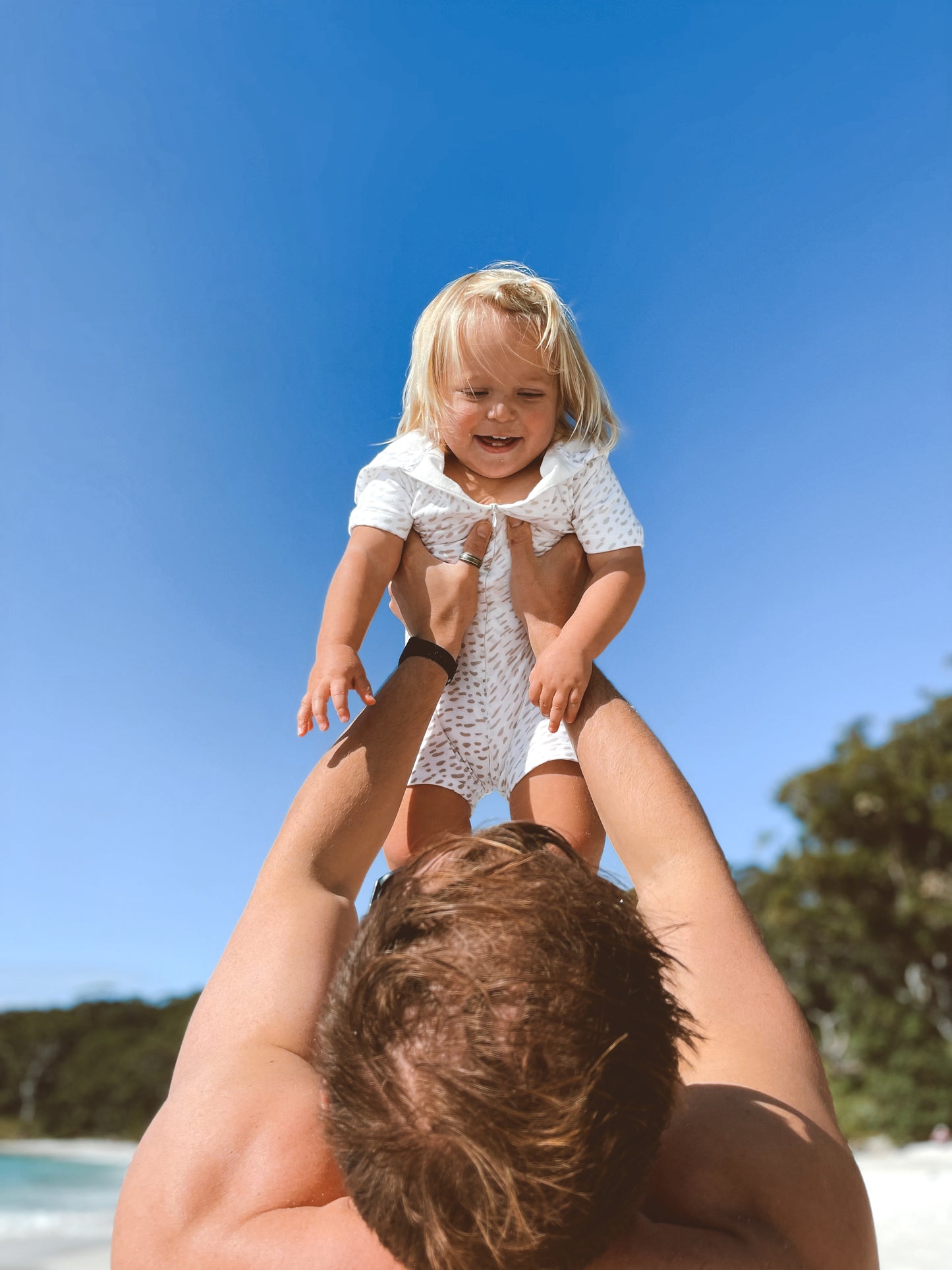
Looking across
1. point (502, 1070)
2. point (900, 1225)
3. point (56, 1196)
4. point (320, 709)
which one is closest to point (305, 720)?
point (320, 709)

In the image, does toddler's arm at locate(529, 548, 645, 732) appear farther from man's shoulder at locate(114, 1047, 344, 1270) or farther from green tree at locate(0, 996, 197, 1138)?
green tree at locate(0, 996, 197, 1138)

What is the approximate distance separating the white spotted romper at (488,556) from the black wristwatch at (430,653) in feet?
0.54

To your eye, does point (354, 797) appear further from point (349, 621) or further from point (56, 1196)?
point (56, 1196)

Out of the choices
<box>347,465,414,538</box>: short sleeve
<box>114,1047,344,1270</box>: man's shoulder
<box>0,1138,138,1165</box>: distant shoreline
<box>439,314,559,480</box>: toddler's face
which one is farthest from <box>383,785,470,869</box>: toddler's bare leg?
<box>0,1138,138,1165</box>: distant shoreline

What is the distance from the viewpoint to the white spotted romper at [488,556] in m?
2.59

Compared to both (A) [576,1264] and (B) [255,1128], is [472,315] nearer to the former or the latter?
(B) [255,1128]

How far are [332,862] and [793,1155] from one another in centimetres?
94

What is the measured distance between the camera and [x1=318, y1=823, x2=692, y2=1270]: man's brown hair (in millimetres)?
1026

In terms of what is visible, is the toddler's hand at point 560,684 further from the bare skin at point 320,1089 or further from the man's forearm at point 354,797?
the man's forearm at point 354,797

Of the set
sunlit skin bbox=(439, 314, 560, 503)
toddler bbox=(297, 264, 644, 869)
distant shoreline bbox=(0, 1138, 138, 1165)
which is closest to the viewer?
toddler bbox=(297, 264, 644, 869)

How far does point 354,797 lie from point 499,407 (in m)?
1.28

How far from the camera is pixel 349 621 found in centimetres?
234

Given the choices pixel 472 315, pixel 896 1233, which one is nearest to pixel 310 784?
pixel 472 315

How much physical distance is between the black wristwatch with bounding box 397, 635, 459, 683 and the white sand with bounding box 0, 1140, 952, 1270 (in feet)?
15.9
